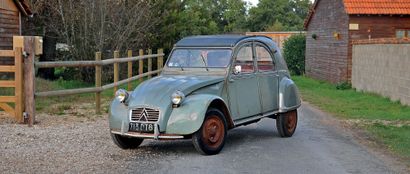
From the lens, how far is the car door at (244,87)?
400 inches

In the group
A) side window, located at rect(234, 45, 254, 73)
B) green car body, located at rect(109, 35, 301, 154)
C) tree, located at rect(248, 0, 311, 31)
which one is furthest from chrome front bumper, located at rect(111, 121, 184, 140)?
tree, located at rect(248, 0, 311, 31)

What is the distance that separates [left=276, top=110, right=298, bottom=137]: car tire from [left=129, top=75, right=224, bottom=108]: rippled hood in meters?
1.84

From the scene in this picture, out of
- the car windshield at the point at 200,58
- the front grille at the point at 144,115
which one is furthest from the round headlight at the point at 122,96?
the car windshield at the point at 200,58

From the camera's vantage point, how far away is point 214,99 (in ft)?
30.8

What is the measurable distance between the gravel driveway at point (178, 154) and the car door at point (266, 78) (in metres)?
0.63

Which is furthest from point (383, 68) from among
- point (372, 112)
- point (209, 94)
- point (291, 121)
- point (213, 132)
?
point (213, 132)

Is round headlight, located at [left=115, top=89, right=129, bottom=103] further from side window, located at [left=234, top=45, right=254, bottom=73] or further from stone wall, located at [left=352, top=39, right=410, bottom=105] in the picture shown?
stone wall, located at [left=352, top=39, right=410, bottom=105]

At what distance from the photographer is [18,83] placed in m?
12.0

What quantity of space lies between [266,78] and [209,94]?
1.79 m

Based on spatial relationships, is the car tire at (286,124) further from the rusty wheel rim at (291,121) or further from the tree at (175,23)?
the tree at (175,23)

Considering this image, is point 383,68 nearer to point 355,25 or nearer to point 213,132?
point 355,25

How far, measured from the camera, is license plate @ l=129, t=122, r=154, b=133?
9.05m

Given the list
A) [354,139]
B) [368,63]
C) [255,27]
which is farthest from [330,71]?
[255,27]

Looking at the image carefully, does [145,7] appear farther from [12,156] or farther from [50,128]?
[12,156]
